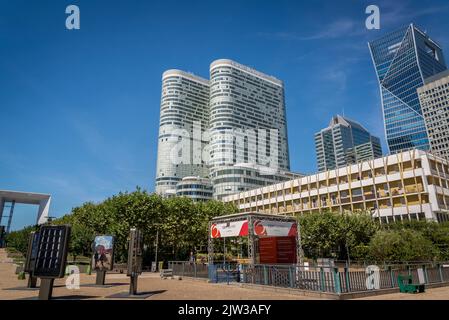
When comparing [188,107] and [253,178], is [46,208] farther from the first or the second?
[188,107]

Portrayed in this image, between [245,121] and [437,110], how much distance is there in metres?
104

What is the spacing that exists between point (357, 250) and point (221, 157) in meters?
119

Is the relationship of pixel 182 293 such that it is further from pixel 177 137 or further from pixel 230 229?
pixel 177 137

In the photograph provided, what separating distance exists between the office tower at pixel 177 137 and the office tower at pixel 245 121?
22024 mm

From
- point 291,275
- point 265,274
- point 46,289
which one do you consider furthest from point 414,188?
point 46,289

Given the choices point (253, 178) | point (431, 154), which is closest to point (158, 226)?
point (431, 154)

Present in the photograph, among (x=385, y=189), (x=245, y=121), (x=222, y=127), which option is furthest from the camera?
(x=245, y=121)

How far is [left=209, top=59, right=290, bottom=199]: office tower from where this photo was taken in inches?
6491

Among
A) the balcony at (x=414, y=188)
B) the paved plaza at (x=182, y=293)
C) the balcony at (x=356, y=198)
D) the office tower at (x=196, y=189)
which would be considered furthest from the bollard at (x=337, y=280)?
the office tower at (x=196, y=189)

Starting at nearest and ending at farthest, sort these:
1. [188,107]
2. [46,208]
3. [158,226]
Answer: [158,226], [46,208], [188,107]

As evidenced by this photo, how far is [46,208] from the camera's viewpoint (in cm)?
10988

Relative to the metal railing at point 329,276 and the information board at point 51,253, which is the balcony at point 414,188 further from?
→ the information board at point 51,253

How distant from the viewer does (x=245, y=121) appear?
178 metres

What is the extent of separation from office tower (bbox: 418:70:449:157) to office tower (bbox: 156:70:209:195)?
12762 cm
